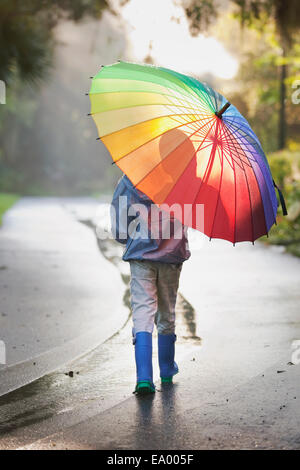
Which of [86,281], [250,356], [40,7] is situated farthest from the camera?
[40,7]

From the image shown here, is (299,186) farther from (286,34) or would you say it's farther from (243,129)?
(243,129)

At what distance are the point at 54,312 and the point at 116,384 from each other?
9.93 feet

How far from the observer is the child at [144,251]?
5121 mm

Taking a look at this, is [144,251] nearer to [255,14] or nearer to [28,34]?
[255,14]

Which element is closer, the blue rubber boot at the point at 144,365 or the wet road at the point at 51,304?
the blue rubber boot at the point at 144,365

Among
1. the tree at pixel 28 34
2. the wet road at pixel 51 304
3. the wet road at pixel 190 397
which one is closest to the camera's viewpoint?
the wet road at pixel 190 397

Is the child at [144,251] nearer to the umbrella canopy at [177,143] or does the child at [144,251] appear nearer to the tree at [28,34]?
the umbrella canopy at [177,143]

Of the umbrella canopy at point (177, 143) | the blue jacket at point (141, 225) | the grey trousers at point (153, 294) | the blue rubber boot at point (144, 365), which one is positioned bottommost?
the blue rubber boot at point (144, 365)

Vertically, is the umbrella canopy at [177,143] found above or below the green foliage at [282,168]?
above

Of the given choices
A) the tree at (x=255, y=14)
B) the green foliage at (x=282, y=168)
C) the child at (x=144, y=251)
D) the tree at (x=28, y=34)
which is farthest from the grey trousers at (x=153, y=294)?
the green foliage at (x=282, y=168)

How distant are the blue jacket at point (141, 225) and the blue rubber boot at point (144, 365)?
1.74 feet

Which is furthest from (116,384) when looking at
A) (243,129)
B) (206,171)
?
(243,129)

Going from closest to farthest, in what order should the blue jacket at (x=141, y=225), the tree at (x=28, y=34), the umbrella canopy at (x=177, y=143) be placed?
the umbrella canopy at (x=177, y=143)
the blue jacket at (x=141, y=225)
the tree at (x=28, y=34)
